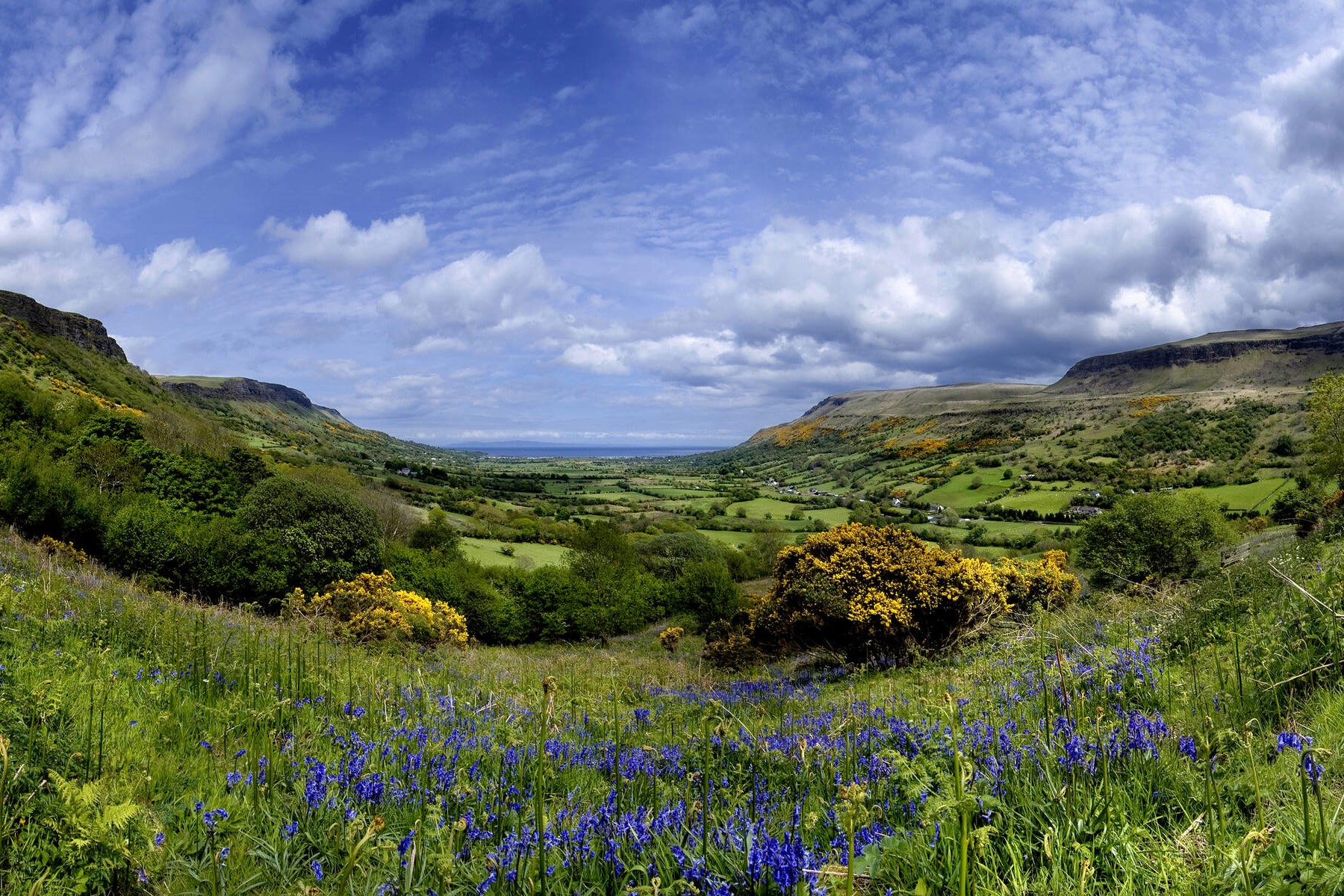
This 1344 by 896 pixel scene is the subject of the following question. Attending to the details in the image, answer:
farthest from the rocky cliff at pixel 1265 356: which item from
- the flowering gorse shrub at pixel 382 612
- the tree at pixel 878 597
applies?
the flowering gorse shrub at pixel 382 612

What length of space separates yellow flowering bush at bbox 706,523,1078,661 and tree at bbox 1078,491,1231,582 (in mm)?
18673

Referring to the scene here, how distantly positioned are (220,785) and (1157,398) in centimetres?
17028

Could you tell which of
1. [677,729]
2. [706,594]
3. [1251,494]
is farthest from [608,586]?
[1251,494]

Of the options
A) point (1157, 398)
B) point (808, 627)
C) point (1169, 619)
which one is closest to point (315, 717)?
point (1169, 619)

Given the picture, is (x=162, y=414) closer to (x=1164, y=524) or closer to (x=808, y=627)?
(x=808, y=627)

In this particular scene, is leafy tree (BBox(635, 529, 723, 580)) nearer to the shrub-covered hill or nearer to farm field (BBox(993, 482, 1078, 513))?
the shrub-covered hill

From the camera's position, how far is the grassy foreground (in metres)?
2.29

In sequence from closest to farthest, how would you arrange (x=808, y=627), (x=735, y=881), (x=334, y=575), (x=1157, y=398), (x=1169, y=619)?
(x=735, y=881)
(x=1169, y=619)
(x=808, y=627)
(x=334, y=575)
(x=1157, y=398)

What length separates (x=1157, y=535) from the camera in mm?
30297

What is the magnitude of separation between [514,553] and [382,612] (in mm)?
38919

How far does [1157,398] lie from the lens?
133500 mm

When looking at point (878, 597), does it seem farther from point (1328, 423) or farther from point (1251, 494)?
point (1251, 494)

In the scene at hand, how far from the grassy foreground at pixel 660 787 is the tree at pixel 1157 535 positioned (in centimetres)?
2909

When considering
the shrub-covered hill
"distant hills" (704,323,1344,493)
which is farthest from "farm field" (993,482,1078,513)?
the shrub-covered hill
